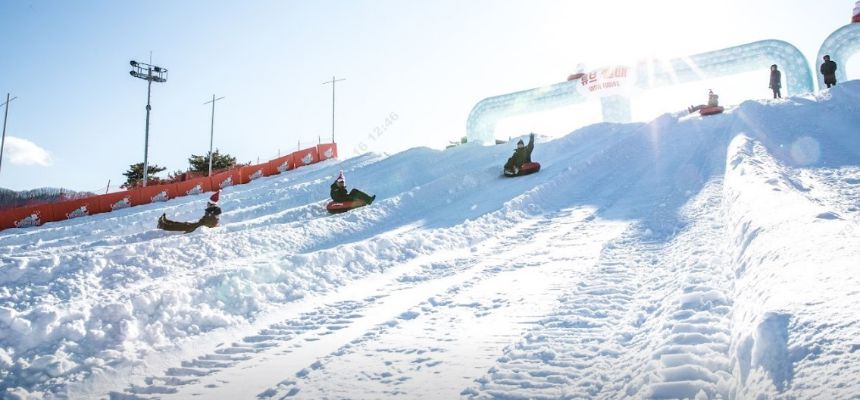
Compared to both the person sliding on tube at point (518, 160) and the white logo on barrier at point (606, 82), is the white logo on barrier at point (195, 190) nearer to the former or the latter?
the person sliding on tube at point (518, 160)

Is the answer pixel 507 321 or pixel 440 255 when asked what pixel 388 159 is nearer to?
pixel 440 255

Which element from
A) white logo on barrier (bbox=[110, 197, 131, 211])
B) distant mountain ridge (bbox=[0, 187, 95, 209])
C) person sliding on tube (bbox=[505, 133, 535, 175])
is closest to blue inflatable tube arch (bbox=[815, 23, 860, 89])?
person sliding on tube (bbox=[505, 133, 535, 175])

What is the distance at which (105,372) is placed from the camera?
3814mm

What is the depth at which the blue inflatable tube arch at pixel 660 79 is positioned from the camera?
21672mm

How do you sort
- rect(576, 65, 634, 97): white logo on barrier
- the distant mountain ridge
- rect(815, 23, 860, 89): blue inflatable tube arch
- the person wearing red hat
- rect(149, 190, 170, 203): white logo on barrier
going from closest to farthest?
the person wearing red hat → rect(149, 190, 170, 203): white logo on barrier → rect(815, 23, 860, 89): blue inflatable tube arch → rect(576, 65, 634, 97): white logo on barrier → the distant mountain ridge

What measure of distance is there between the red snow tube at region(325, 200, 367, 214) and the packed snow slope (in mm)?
1749

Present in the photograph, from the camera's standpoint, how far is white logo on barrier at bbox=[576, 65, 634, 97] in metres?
24.3

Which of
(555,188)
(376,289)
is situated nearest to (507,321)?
(376,289)

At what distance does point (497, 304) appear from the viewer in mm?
4676

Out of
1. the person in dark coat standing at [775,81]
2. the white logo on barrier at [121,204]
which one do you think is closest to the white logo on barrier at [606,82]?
the person in dark coat standing at [775,81]

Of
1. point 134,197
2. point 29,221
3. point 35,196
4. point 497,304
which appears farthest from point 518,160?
point 35,196

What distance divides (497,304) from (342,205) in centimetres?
735

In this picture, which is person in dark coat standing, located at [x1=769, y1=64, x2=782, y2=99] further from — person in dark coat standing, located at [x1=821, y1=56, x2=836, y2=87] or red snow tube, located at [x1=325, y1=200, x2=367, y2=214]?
red snow tube, located at [x1=325, y1=200, x2=367, y2=214]

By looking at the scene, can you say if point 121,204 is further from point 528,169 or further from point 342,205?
point 528,169
